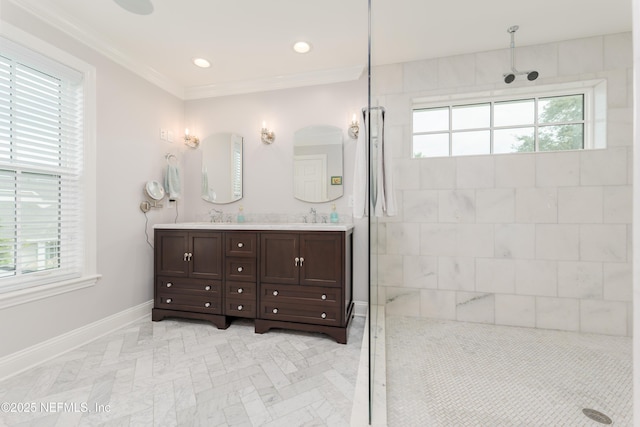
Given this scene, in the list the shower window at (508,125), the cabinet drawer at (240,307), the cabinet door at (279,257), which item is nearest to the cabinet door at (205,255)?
the cabinet drawer at (240,307)

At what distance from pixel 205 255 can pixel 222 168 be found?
3.42 feet

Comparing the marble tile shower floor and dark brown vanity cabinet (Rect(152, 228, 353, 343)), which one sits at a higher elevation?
dark brown vanity cabinet (Rect(152, 228, 353, 343))

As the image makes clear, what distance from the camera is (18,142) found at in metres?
1.65

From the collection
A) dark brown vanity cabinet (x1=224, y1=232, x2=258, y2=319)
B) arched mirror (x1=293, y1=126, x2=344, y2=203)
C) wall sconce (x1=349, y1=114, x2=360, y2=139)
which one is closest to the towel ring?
dark brown vanity cabinet (x1=224, y1=232, x2=258, y2=319)

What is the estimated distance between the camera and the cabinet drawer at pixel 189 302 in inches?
87.9

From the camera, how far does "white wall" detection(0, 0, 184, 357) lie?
1.69 meters

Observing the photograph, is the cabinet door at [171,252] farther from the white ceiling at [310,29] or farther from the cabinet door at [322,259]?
the white ceiling at [310,29]

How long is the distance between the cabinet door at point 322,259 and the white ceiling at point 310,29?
160cm

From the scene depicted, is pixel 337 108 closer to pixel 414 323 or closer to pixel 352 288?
pixel 352 288

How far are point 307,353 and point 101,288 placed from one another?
5.78ft

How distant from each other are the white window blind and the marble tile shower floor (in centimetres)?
240

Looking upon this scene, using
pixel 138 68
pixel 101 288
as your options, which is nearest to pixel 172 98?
pixel 138 68

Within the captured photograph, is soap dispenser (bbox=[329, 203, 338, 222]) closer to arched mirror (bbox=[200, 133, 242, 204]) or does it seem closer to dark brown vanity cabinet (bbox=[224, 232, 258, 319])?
dark brown vanity cabinet (bbox=[224, 232, 258, 319])

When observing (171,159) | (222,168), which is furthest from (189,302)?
(171,159)
